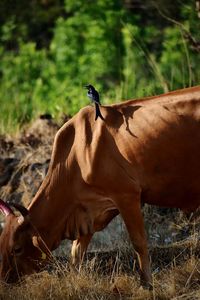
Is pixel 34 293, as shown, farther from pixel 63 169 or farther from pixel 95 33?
pixel 95 33

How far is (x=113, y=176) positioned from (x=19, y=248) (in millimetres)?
1060

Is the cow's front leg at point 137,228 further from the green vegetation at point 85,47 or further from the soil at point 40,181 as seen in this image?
the green vegetation at point 85,47

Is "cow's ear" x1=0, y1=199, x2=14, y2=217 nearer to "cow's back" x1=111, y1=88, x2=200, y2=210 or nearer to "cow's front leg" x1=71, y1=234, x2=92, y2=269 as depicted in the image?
"cow's front leg" x1=71, y1=234, x2=92, y2=269

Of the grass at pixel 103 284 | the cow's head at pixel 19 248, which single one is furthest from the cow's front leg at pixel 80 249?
the cow's head at pixel 19 248

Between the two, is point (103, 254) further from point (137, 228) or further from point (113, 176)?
point (113, 176)

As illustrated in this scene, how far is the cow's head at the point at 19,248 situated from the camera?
842 centimetres

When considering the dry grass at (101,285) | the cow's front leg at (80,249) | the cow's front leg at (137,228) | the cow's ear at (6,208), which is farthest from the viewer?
the cow's front leg at (80,249)

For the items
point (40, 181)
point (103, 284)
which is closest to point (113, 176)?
point (103, 284)

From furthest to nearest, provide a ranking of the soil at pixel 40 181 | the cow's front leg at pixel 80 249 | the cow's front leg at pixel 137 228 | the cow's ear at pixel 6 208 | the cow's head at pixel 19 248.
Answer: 1. the soil at pixel 40 181
2. the cow's front leg at pixel 80 249
3. the cow's ear at pixel 6 208
4. the cow's head at pixel 19 248
5. the cow's front leg at pixel 137 228

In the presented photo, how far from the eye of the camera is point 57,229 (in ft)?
28.2

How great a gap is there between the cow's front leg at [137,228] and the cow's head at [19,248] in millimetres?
781

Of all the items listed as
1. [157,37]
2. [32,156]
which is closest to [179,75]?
[32,156]

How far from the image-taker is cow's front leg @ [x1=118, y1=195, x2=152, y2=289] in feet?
26.9

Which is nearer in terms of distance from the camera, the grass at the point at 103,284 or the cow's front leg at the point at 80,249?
the grass at the point at 103,284
